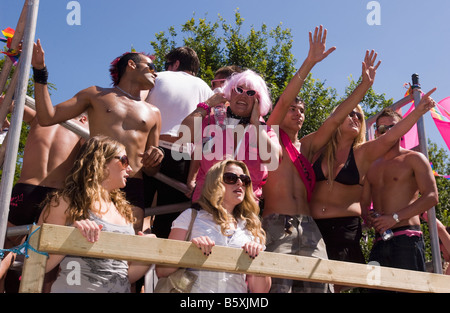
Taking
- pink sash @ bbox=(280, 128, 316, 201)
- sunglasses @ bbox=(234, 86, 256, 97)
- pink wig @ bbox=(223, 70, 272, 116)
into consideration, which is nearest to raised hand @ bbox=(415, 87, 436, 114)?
pink sash @ bbox=(280, 128, 316, 201)

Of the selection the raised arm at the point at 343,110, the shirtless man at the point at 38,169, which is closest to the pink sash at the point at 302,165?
the raised arm at the point at 343,110

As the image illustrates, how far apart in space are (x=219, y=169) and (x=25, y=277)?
154 cm

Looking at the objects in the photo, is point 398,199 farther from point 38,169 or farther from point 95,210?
point 38,169

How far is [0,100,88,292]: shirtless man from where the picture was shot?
154 inches

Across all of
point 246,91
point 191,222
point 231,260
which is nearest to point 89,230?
point 231,260

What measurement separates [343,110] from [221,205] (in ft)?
4.77

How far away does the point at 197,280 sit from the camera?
9.37ft

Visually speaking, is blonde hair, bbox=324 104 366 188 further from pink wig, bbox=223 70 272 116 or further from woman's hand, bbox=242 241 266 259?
woman's hand, bbox=242 241 266 259

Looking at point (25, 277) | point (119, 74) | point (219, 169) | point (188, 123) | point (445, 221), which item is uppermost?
point (445, 221)

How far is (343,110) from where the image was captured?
4.05m

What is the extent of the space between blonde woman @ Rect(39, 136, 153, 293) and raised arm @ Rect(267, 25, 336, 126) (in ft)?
4.62

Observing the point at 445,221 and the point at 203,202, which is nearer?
the point at 203,202

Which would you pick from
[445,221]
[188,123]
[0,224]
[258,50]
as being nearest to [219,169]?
[188,123]

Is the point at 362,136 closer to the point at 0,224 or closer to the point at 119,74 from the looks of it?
the point at 119,74
